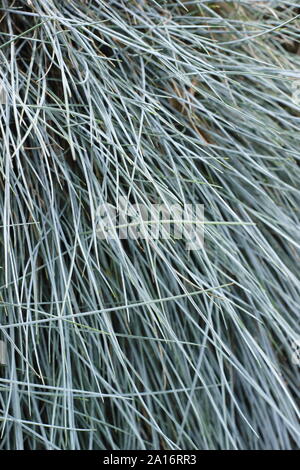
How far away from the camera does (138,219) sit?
0.75 meters

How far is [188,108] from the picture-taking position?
35.1 inches

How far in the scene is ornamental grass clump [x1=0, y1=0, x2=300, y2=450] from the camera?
30.5 inches
